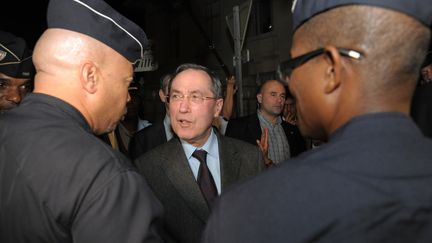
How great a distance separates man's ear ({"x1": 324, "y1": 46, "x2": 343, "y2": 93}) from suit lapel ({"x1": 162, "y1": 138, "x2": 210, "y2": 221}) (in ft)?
4.52

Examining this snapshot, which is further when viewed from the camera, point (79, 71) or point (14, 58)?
point (14, 58)

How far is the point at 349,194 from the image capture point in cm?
82

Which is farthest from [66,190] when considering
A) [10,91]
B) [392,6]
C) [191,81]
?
[10,91]

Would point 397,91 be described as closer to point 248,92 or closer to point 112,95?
point 112,95

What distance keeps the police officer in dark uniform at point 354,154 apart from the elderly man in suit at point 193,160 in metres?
1.22

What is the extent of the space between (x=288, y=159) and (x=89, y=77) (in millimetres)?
813

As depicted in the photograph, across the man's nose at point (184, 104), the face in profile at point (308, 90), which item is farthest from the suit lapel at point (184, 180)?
the face in profile at point (308, 90)

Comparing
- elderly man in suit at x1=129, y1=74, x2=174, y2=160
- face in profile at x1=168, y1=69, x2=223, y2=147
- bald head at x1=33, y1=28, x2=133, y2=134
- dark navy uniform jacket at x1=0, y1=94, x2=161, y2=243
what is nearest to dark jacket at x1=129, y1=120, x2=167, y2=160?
elderly man in suit at x1=129, y1=74, x2=174, y2=160

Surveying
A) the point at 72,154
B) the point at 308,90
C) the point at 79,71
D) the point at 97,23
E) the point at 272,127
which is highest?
the point at 97,23

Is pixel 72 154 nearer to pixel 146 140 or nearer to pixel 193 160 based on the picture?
pixel 193 160

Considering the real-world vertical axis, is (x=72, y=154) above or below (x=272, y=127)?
above

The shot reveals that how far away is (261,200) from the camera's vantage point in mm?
887

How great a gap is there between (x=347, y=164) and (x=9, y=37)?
10.3ft

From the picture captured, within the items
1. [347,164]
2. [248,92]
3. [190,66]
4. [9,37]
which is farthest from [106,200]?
[248,92]
